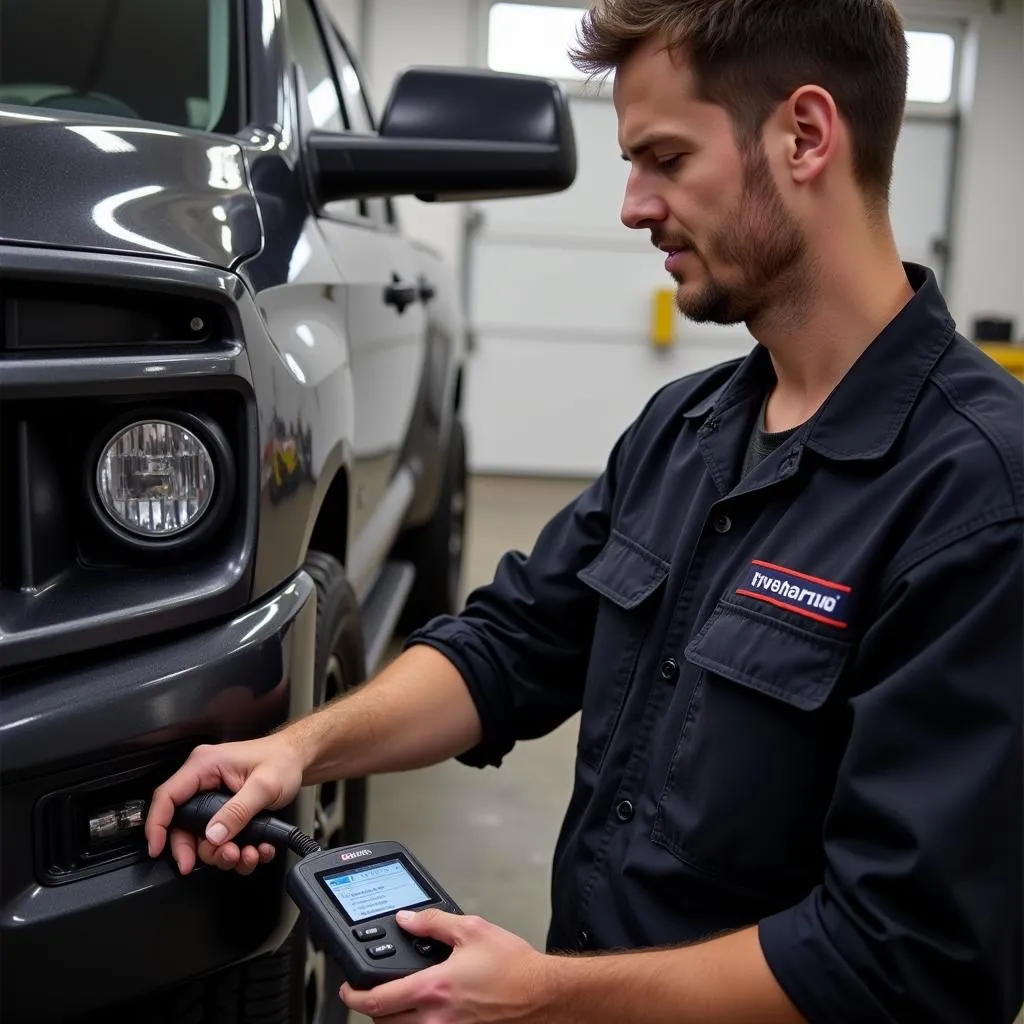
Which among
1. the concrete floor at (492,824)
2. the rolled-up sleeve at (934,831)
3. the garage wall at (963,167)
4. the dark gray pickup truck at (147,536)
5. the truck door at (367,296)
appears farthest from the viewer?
the garage wall at (963,167)

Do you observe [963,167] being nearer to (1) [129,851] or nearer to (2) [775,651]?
(2) [775,651]

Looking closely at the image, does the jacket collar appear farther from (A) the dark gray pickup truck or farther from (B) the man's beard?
(A) the dark gray pickup truck

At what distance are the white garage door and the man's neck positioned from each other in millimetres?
6778

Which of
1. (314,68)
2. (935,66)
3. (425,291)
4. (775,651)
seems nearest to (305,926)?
(775,651)

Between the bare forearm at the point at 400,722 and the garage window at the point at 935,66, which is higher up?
the garage window at the point at 935,66

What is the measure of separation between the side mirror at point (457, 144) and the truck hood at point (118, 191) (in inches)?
12.8

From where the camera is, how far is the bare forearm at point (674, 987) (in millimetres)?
1006

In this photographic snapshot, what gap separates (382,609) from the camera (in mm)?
2434

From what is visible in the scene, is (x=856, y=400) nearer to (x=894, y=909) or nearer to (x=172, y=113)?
(x=894, y=909)

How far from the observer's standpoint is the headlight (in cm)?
118

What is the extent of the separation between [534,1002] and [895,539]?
0.49 meters

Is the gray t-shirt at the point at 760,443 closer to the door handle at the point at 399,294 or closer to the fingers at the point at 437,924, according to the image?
the fingers at the point at 437,924

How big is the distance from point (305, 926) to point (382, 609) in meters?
1.02

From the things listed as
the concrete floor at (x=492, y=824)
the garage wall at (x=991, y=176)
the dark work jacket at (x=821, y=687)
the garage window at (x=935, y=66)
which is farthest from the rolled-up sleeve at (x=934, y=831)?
the garage window at (x=935, y=66)
